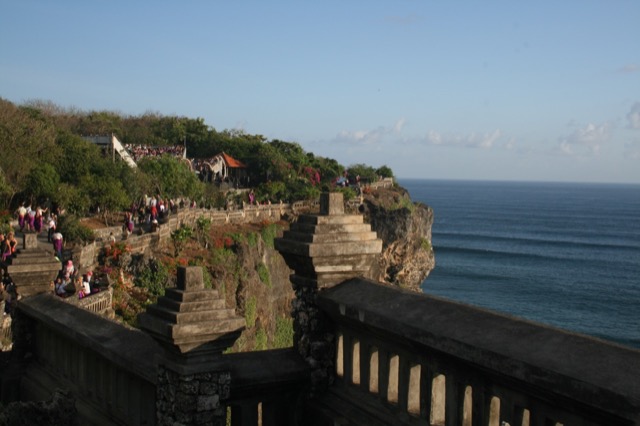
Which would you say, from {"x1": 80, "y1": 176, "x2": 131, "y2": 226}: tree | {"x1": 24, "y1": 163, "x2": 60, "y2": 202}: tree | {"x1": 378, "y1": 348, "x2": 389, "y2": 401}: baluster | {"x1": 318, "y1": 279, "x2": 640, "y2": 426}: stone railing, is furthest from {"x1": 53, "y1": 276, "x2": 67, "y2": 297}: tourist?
{"x1": 80, "y1": 176, "x2": 131, "y2": 226}: tree

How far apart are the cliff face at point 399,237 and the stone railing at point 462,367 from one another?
5239 centimetres

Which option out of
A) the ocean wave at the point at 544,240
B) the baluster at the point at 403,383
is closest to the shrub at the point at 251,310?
the baluster at the point at 403,383

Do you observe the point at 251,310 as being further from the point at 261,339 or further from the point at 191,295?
the point at 191,295

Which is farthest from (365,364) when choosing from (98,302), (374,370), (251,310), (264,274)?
(264,274)

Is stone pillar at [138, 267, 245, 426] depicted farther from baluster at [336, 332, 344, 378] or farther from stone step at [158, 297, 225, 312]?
baluster at [336, 332, 344, 378]

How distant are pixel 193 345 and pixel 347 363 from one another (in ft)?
4.07

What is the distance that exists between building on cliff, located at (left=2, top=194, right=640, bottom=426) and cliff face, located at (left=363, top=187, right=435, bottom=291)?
51930 mm

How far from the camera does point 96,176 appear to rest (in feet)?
136

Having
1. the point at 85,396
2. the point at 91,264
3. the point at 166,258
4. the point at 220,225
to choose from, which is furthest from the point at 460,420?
the point at 220,225

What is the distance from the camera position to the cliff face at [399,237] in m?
60.4

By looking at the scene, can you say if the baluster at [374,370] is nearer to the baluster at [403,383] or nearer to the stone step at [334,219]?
the baluster at [403,383]

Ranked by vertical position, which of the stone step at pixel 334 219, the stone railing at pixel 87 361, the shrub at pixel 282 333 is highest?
the stone step at pixel 334 219

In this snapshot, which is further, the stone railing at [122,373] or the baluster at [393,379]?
the stone railing at [122,373]

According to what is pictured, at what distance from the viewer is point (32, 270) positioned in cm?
895
